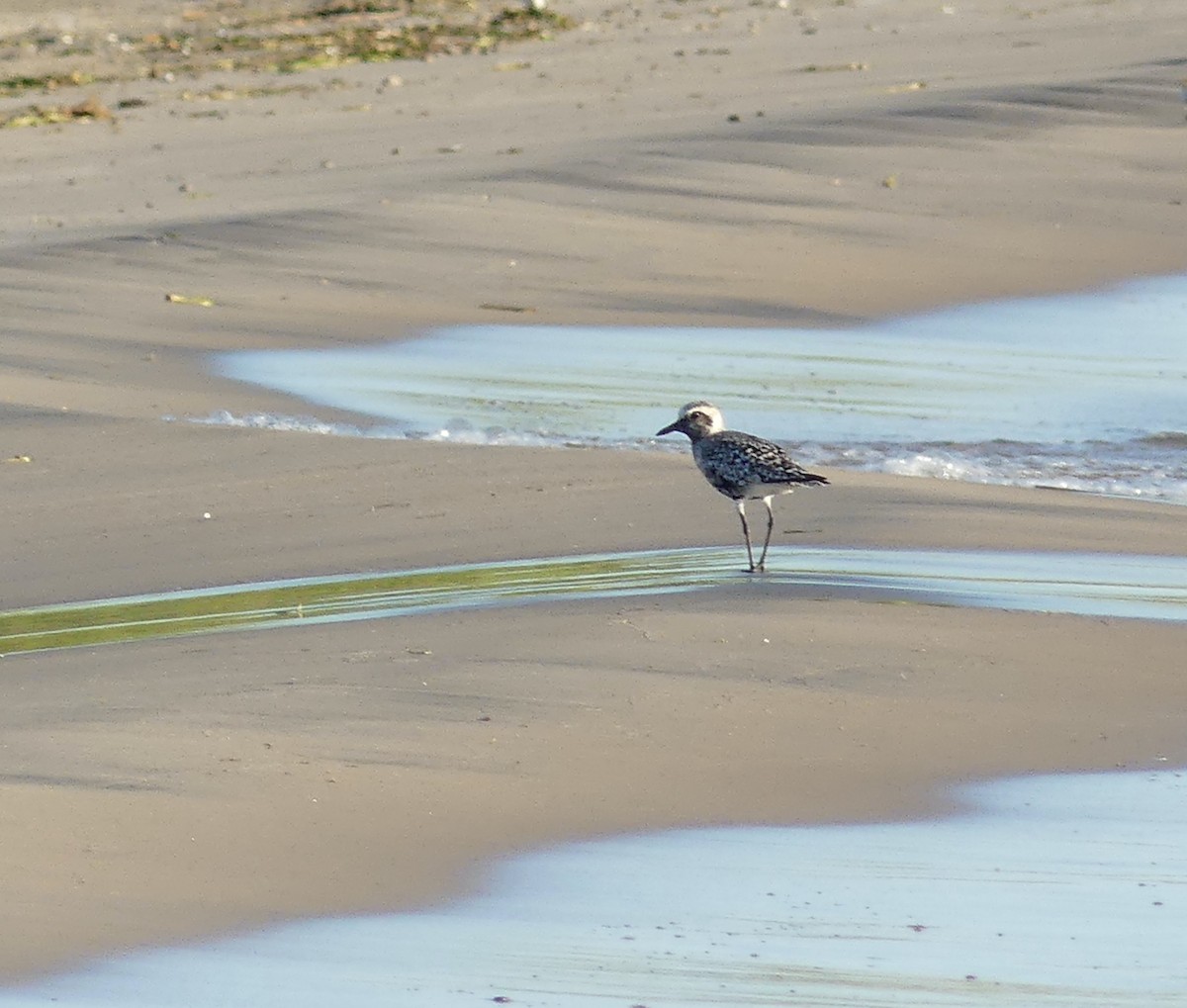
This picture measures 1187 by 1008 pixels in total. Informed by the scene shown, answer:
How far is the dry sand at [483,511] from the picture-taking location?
6.06 meters

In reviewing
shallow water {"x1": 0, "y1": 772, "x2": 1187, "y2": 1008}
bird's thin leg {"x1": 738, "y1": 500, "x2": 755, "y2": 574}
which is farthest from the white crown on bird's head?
shallow water {"x1": 0, "y1": 772, "x2": 1187, "y2": 1008}

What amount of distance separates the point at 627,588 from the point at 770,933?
2887mm

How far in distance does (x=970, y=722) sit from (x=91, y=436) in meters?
4.59

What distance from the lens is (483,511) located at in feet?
30.1

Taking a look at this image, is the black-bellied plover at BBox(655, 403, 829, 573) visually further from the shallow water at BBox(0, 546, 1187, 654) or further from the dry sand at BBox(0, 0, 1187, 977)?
the dry sand at BBox(0, 0, 1187, 977)

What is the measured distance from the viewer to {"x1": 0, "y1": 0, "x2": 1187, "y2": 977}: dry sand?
19.9 ft

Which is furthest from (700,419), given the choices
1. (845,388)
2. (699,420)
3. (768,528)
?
(845,388)

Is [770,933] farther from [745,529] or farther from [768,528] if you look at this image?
[768,528]

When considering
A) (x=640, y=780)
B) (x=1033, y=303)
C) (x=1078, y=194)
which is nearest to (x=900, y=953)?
(x=640, y=780)

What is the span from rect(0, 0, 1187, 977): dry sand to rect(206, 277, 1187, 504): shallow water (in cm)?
50

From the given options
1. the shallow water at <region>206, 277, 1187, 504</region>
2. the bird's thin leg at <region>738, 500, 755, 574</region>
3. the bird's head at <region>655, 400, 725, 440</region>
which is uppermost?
the bird's head at <region>655, 400, 725, 440</region>

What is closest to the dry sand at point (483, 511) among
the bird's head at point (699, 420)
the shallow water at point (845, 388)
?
the bird's head at point (699, 420)

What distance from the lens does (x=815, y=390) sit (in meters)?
12.2

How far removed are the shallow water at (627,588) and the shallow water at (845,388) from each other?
6.43 ft
